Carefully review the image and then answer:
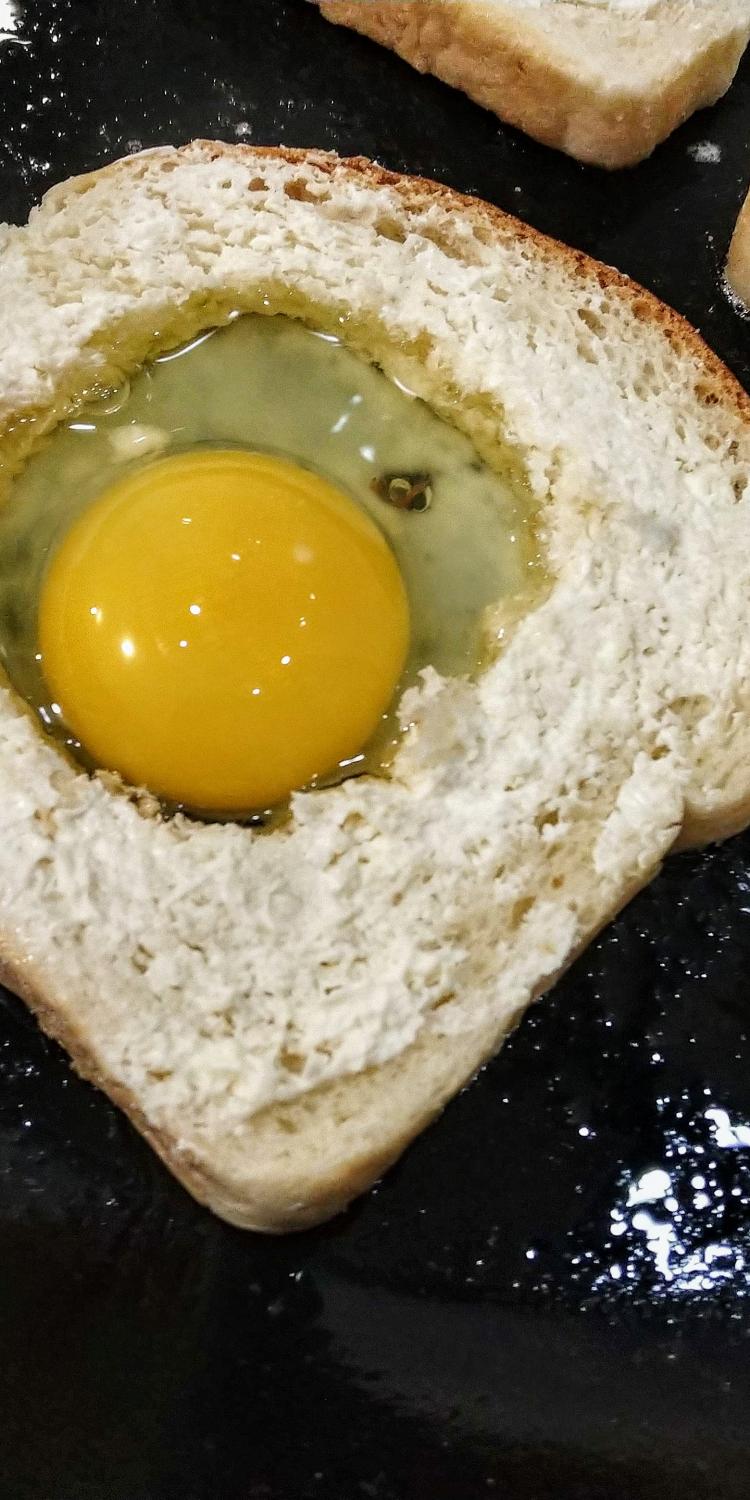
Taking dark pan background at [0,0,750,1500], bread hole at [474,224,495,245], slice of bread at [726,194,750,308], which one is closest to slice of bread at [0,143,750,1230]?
bread hole at [474,224,495,245]

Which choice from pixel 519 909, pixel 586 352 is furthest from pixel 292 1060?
pixel 586 352

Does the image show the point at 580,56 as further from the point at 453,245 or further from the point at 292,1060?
the point at 292,1060

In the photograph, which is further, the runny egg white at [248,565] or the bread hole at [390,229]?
the bread hole at [390,229]

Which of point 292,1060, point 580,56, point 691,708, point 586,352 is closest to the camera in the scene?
point 292,1060

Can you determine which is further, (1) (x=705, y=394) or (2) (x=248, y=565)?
(1) (x=705, y=394)

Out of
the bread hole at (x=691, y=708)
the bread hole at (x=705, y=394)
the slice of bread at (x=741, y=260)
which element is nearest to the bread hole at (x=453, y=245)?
the bread hole at (x=705, y=394)

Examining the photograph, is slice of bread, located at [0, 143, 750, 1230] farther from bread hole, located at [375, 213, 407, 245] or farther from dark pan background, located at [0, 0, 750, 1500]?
dark pan background, located at [0, 0, 750, 1500]

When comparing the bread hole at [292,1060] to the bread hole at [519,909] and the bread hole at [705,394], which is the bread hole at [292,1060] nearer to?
the bread hole at [519,909]
